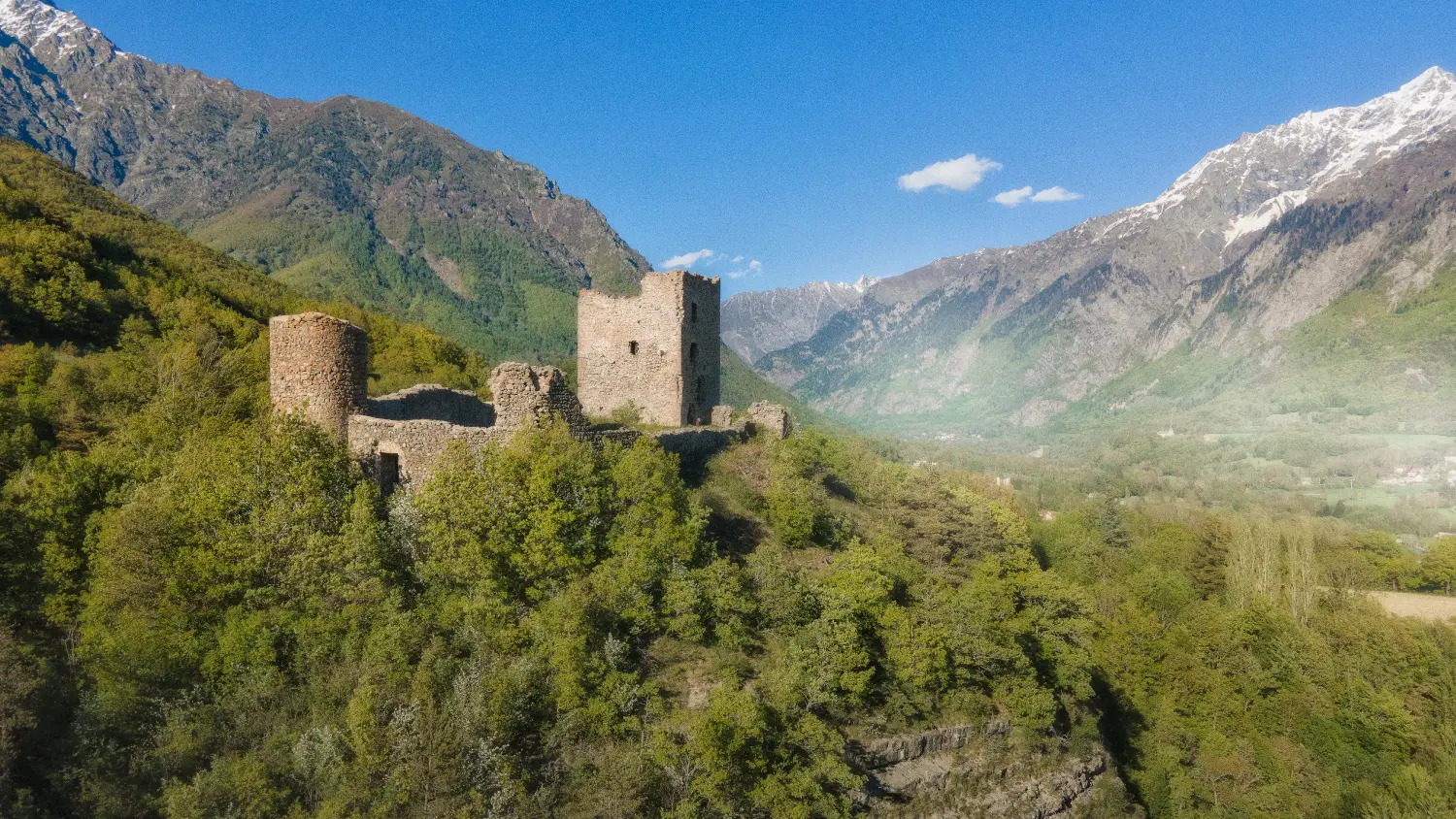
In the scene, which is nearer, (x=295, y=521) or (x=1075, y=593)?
(x=295, y=521)

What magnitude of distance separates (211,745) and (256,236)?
167013 millimetres

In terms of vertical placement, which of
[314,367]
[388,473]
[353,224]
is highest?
A: [353,224]

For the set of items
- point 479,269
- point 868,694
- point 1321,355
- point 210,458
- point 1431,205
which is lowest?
point 868,694

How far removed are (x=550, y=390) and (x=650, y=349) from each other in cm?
1136

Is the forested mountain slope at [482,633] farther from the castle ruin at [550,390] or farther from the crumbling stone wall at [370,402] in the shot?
the castle ruin at [550,390]

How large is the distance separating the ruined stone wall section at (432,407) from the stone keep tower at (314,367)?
85 centimetres

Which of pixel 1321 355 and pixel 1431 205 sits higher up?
pixel 1431 205

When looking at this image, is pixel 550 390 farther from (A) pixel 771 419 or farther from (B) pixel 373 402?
(A) pixel 771 419

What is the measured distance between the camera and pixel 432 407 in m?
18.9

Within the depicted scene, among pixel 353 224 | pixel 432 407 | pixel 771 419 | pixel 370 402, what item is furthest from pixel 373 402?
pixel 353 224

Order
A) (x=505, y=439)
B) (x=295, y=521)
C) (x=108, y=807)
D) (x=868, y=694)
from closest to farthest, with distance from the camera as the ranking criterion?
(x=108, y=807)
(x=295, y=521)
(x=505, y=439)
(x=868, y=694)

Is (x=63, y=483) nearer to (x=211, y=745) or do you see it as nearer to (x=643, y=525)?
(x=211, y=745)

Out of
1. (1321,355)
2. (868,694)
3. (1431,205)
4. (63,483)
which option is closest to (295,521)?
(63,483)

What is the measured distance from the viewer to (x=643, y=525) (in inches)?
612
